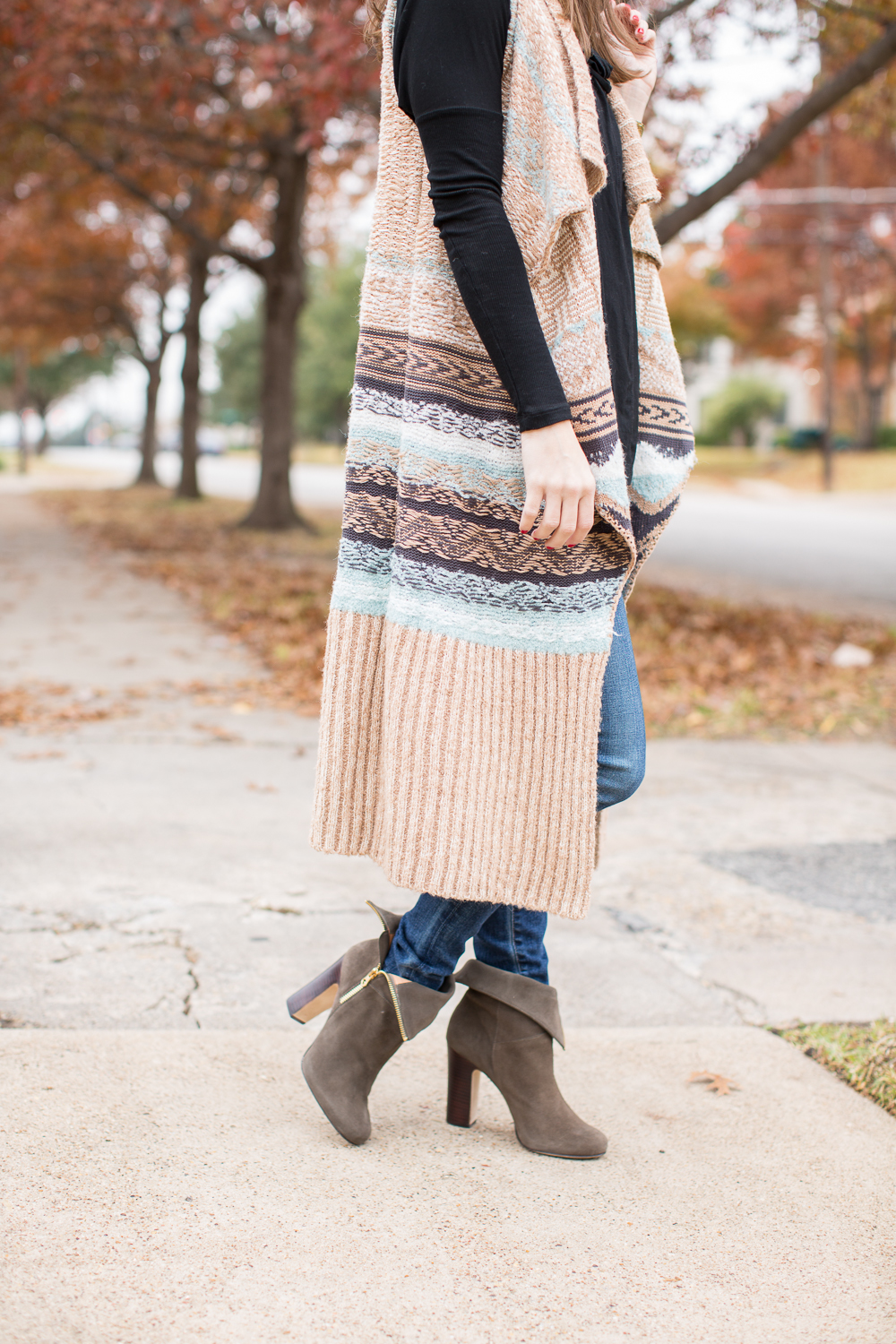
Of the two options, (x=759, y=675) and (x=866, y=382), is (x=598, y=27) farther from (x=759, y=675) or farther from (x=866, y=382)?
(x=866, y=382)

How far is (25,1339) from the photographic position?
1.48 meters

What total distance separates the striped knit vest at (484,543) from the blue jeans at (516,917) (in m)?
0.07

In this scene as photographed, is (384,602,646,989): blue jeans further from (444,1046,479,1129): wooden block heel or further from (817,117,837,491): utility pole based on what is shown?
(817,117,837,491): utility pole


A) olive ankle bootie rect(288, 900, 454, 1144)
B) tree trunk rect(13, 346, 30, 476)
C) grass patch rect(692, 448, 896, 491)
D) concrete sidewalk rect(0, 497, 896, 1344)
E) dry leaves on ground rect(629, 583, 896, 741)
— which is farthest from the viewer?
tree trunk rect(13, 346, 30, 476)

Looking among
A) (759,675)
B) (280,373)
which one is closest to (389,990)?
(759,675)

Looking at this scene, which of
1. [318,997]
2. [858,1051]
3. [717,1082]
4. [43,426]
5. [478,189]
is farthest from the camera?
[43,426]

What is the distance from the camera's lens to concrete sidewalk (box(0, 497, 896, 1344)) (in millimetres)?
1611

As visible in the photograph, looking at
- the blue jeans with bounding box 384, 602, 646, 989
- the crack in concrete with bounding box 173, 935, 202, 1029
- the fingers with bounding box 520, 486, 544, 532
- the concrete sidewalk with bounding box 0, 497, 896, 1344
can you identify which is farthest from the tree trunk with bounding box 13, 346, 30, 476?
the fingers with bounding box 520, 486, 544, 532

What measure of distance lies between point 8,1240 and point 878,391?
44.3 meters

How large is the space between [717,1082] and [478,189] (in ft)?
5.40

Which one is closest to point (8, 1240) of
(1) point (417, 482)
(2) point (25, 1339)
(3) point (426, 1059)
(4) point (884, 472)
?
(2) point (25, 1339)

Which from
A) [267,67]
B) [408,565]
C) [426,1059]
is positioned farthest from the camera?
[267,67]

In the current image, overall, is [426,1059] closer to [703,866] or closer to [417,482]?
[417,482]

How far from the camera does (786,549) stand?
15758mm
